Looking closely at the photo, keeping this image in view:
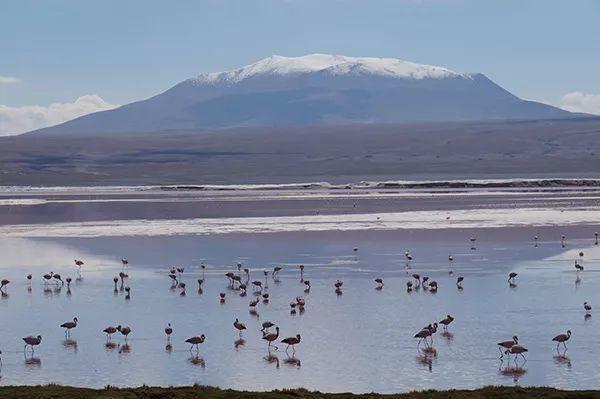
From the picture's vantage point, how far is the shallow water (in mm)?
17156

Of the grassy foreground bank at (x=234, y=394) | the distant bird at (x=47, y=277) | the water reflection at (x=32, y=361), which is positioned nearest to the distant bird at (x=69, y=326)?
the water reflection at (x=32, y=361)

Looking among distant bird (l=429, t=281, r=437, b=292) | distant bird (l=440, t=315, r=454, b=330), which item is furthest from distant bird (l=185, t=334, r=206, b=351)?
distant bird (l=429, t=281, r=437, b=292)

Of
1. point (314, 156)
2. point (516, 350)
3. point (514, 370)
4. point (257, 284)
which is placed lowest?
point (514, 370)

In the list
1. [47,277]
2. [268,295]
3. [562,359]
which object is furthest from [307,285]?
[562,359]

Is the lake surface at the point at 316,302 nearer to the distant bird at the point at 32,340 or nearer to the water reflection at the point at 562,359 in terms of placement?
the water reflection at the point at 562,359

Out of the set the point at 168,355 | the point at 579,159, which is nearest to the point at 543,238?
the point at 168,355

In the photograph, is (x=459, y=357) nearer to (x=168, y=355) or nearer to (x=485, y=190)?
(x=168, y=355)

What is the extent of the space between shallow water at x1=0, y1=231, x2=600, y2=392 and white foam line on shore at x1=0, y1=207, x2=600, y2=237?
4935mm

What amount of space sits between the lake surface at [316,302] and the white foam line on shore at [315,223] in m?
0.09

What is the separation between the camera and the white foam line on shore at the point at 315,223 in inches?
1677

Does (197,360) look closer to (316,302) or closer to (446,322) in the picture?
(446,322)

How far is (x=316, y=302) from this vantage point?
24.4 metres

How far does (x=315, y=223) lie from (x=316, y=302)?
68.5 feet

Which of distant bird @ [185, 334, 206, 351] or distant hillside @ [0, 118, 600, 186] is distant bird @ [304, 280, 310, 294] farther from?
distant hillside @ [0, 118, 600, 186]
